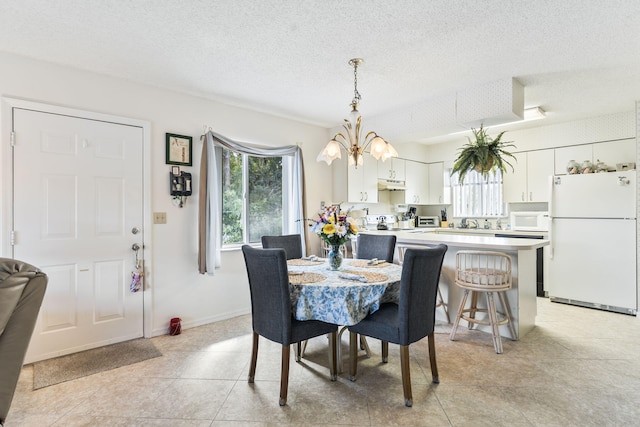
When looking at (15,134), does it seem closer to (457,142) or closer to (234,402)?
(234,402)

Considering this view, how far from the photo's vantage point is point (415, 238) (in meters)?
3.52

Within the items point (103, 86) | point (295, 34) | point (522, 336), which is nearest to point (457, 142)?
point (522, 336)

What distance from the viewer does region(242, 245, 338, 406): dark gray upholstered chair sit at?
2.00 metres

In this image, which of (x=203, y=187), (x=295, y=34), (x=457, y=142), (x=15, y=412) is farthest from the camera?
(x=457, y=142)

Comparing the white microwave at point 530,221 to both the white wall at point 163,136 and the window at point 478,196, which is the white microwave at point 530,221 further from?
the white wall at point 163,136

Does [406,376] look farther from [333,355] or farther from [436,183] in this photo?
[436,183]

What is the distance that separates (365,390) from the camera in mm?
2191

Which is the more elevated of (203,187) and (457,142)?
(457,142)

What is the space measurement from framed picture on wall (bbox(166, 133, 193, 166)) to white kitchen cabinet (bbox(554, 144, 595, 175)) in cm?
495

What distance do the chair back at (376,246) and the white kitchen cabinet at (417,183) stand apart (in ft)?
9.04

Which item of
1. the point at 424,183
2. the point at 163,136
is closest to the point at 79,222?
the point at 163,136

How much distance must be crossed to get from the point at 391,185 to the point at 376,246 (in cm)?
247

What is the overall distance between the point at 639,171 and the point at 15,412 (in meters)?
5.94

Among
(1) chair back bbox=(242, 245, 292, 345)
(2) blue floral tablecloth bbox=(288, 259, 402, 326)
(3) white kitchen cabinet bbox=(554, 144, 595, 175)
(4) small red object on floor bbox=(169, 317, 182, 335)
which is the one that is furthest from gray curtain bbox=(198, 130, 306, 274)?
(3) white kitchen cabinet bbox=(554, 144, 595, 175)
